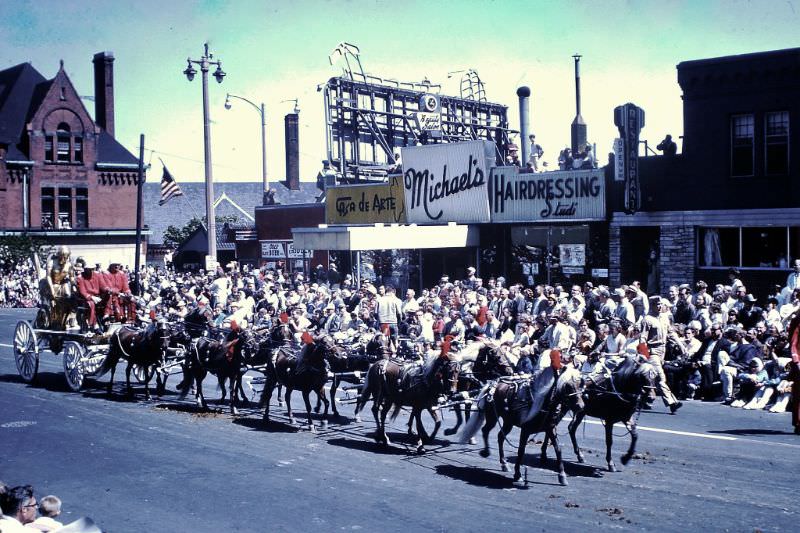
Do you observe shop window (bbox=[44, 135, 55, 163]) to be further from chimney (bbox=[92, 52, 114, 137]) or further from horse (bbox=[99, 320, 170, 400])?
horse (bbox=[99, 320, 170, 400])

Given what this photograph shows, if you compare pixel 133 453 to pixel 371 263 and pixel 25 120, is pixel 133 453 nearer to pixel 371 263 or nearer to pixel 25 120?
pixel 371 263

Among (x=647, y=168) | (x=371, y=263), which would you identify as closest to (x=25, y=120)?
(x=371, y=263)

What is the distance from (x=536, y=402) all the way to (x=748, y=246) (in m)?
14.4

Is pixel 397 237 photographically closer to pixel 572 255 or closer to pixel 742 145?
pixel 572 255

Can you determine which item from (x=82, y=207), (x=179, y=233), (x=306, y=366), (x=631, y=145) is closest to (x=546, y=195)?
(x=631, y=145)

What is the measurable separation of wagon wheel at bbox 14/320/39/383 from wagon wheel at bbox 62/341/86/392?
1.10 metres

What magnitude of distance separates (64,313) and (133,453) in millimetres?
7243

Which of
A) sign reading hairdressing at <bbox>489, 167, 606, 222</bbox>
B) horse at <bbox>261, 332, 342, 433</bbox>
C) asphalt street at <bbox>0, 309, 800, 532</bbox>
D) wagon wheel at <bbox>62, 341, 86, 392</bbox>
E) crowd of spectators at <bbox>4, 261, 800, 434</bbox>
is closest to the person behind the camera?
asphalt street at <bbox>0, 309, 800, 532</bbox>

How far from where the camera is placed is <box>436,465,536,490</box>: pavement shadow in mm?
11031

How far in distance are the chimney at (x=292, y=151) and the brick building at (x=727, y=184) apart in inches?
1493

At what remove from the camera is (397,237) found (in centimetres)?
2914

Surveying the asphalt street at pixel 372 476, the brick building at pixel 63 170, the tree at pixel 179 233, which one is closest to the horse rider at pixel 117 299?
the asphalt street at pixel 372 476

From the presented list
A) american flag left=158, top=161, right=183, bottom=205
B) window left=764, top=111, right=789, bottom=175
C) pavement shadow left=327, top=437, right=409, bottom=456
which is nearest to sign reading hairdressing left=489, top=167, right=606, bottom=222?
window left=764, top=111, right=789, bottom=175

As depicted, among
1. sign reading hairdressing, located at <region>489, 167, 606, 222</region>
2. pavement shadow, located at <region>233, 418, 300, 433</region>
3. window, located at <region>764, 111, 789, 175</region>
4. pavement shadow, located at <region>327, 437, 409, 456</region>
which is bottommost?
pavement shadow, located at <region>327, 437, 409, 456</region>
